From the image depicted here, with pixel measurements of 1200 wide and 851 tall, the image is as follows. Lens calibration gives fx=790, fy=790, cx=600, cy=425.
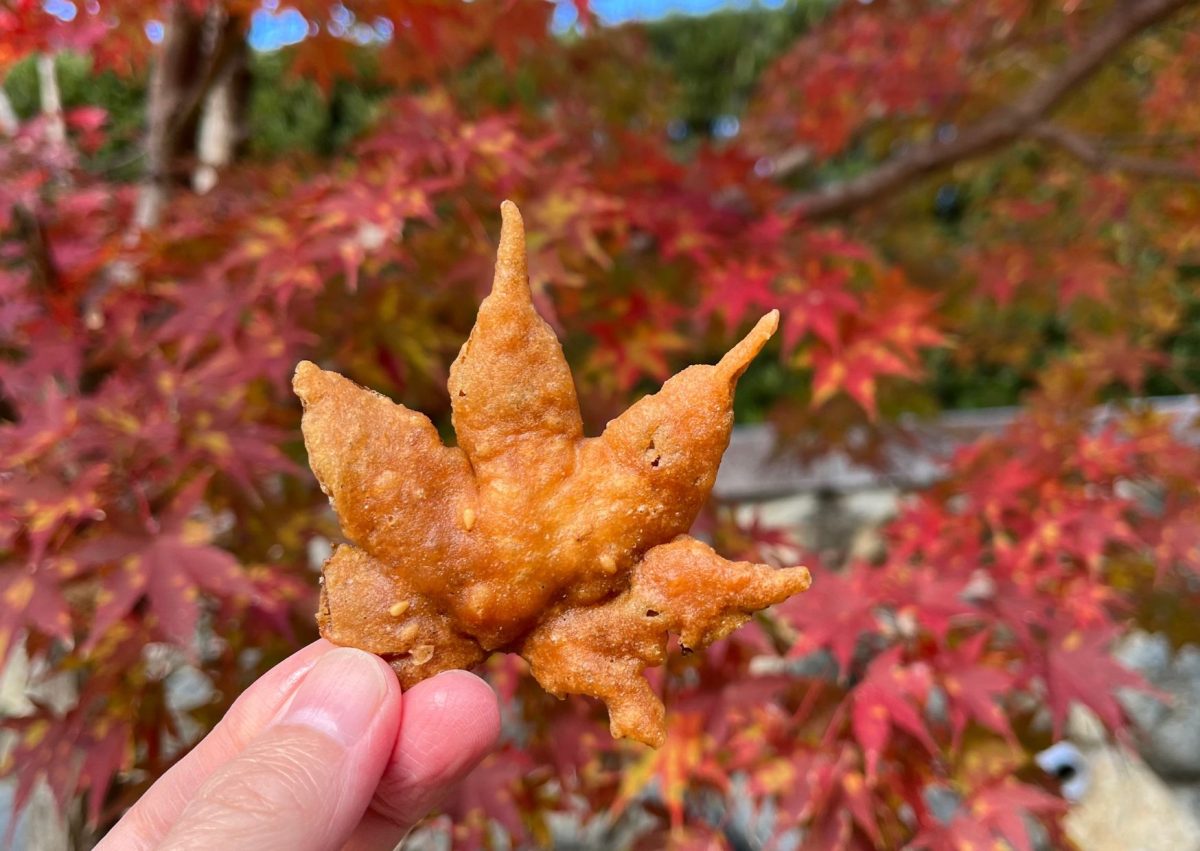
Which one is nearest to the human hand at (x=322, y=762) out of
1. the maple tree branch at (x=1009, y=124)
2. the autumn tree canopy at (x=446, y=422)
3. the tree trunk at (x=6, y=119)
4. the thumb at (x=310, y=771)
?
the thumb at (x=310, y=771)

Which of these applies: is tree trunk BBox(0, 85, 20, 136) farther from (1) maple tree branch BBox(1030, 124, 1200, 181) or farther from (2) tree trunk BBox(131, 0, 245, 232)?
(1) maple tree branch BBox(1030, 124, 1200, 181)

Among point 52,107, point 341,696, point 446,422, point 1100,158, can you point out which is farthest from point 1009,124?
point 52,107

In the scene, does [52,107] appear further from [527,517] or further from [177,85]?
[527,517]

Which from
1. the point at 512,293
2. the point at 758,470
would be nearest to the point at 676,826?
the point at 512,293

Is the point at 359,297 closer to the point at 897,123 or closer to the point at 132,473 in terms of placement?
the point at 132,473

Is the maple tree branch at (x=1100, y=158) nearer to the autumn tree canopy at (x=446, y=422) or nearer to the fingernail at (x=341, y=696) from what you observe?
the autumn tree canopy at (x=446, y=422)
